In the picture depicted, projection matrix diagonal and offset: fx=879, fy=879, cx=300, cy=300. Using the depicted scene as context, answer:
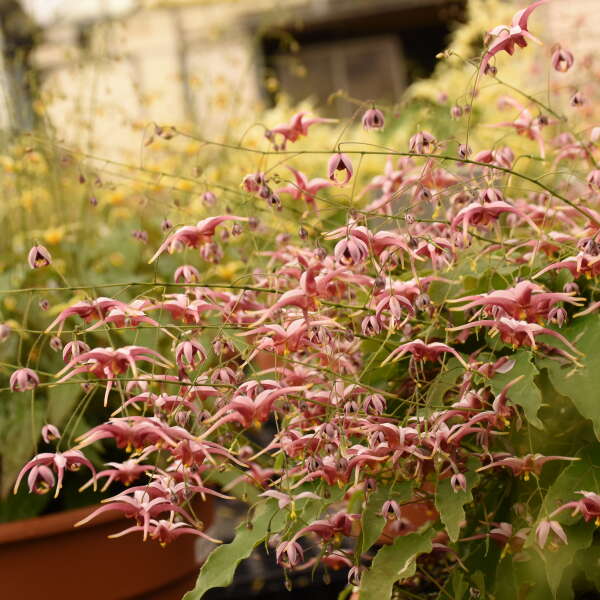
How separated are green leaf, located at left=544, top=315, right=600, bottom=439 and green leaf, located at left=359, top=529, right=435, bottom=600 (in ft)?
0.72

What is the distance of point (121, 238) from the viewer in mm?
2137

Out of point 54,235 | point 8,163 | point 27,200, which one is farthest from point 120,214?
point 54,235

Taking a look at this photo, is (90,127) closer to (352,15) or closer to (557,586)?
(557,586)

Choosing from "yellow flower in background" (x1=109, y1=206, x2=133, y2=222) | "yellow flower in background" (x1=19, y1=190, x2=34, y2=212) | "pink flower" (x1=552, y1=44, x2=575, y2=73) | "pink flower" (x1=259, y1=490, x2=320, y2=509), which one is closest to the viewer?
"pink flower" (x1=259, y1=490, x2=320, y2=509)

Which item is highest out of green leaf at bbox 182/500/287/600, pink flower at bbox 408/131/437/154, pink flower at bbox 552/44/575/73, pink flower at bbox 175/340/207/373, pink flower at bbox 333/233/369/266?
pink flower at bbox 552/44/575/73

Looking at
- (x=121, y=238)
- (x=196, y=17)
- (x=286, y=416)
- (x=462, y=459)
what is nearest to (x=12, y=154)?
(x=121, y=238)

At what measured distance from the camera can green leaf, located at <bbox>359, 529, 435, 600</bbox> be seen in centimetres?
94

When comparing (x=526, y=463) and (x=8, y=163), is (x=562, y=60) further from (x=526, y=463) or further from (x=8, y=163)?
(x=8, y=163)

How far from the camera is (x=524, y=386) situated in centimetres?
90

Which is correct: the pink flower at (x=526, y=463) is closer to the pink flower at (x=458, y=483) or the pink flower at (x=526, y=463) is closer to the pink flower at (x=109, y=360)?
the pink flower at (x=458, y=483)

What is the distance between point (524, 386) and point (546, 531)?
162mm

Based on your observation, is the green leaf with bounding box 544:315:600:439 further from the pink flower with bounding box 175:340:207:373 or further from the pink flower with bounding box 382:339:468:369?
the pink flower with bounding box 175:340:207:373

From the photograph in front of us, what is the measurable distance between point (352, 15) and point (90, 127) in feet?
19.0

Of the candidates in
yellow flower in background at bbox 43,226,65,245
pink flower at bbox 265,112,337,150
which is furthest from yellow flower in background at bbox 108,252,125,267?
pink flower at bbox 265,112,337,150
